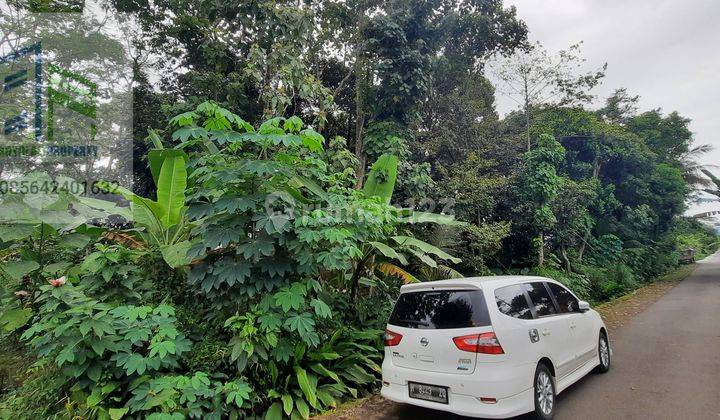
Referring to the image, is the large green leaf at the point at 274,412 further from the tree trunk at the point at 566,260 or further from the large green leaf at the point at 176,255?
the tree trunk at the point at 566,260

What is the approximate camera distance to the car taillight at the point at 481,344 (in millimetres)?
3637

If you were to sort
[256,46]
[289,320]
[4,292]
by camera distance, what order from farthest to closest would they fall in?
1. [256,46]
2. [4,292]
3. [289,320]

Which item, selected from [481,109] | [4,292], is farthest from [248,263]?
[481,109]

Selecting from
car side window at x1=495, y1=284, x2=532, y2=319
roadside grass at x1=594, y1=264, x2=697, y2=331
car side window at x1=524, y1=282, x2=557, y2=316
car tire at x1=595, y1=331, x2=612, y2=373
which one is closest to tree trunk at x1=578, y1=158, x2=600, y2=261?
roadside grass at x1=594, y1=264, x2=697, y2=331

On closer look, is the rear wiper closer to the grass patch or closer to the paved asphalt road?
the paved asphalt road

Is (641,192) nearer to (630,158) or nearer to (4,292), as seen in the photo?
(630,158)

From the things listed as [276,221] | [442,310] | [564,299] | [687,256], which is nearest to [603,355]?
[564,299]

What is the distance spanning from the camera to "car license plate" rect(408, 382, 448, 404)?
3.75 metres

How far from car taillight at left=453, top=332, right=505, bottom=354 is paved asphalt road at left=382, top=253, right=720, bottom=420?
1.19m

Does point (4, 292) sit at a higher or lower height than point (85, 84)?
lower

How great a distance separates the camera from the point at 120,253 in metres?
4.86

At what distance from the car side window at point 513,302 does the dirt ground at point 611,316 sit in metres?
1.83

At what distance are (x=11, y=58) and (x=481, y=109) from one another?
1418cm

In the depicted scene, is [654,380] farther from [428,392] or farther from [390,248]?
[390,248]
